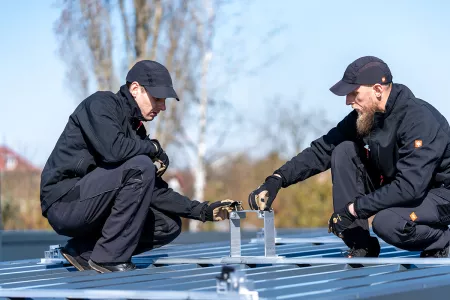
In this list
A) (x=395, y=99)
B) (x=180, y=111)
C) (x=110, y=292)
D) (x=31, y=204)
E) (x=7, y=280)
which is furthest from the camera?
(x=180, y=111)

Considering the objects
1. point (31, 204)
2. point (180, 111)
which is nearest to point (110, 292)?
point (31, 204)

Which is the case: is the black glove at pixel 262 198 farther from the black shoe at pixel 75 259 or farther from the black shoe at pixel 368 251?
the black shoe at pixel 75 259

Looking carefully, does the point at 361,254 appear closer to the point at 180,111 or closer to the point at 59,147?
the point at 59,147

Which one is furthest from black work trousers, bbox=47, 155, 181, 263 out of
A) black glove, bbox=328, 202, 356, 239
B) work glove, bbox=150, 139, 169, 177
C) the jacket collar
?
black glove, bbox=328, 202, 356, 239

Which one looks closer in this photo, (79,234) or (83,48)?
(79,234)

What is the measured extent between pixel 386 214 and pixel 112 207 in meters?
1.41

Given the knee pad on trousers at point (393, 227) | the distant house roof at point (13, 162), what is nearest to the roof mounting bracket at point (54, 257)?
the knee pad on trousers at point (393, 227)

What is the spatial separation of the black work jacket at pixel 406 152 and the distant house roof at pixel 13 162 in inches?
450

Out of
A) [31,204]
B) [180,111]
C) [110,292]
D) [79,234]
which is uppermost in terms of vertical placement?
[180,111]

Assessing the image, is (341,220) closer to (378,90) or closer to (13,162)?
(378,90)

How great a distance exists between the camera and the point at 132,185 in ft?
14.3

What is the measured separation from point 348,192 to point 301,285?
114 centimetres

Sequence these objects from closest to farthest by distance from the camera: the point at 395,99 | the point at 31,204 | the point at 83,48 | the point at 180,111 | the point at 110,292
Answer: the point at 110,292 → the point at 395,99 → the point at 31,204 → the point at 83,48 → the point at 180,111

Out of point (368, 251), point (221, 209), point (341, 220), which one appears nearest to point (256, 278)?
point (341, 220)
